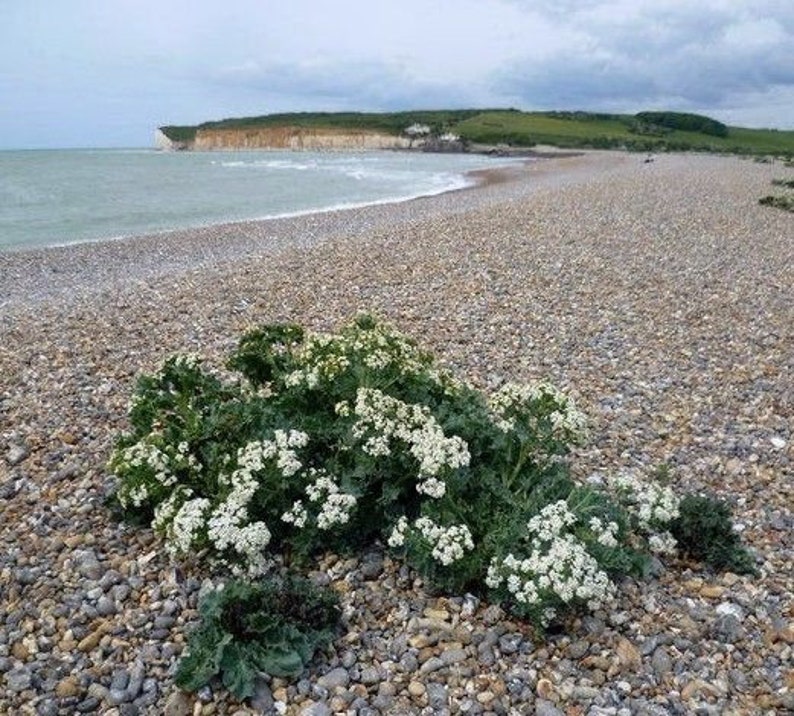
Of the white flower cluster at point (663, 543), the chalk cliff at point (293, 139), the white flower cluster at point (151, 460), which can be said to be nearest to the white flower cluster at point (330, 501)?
the white flower cluster at point (151, 460)

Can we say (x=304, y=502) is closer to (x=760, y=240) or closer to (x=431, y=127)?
(x=760, y=240)

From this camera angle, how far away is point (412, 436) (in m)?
4.96

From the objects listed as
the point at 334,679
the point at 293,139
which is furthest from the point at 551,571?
the point at 293,139

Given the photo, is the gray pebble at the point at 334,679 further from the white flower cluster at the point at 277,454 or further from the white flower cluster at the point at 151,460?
the white flower cluster at the point at 151,460

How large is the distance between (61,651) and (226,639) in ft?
3.43

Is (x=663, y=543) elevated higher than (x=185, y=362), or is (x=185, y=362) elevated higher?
(x=185, y=362)

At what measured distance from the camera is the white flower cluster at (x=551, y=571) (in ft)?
14.0

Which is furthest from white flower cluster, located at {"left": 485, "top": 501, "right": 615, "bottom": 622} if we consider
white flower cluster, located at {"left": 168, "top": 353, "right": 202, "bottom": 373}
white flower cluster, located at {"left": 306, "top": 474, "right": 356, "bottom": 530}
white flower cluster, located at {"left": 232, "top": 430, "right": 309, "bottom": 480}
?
white flower cluster, located at {"left": 168, "top": 353, "right": 202, "bottom": 373}

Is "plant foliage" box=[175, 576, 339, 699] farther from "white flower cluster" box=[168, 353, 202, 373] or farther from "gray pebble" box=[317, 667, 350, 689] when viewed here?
"white flower cluster" box=[168, 353, 202, 373]

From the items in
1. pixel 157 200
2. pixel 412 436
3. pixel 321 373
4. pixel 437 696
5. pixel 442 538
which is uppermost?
pixel 321 373

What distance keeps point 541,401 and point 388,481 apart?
1.19 m

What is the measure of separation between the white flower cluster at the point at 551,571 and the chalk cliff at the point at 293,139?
154 metres

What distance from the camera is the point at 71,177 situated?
62781 millimetres

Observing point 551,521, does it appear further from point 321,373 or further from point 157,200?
point 157,200
